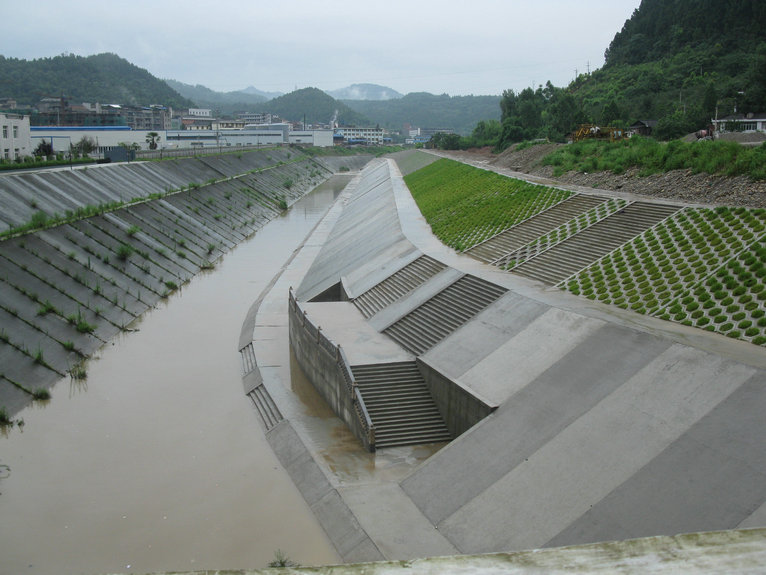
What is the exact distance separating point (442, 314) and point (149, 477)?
30.4ft

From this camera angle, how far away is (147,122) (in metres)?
148

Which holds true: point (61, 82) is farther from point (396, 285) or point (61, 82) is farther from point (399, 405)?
point (399, 405)

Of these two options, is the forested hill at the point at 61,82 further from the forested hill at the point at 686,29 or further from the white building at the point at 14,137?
the forested hill at the point at 686,29

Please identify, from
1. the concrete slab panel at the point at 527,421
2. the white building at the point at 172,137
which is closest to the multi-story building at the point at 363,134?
the white building at the point at 172,137

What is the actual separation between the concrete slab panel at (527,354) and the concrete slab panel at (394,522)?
124 inches

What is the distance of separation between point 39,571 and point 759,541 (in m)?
11.6

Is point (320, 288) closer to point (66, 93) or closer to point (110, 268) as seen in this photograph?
point (110, 268)

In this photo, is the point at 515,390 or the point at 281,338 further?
the point at 281,338

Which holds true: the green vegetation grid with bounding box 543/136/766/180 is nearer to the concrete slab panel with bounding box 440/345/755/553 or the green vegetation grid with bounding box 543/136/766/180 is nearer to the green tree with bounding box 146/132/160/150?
the concrete slab panel with bounding box 440/345/755/553

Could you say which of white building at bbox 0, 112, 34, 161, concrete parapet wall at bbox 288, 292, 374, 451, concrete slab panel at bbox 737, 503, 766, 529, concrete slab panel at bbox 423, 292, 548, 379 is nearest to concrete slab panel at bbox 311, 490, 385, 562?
concrete parapet wall at bbox 288, 292, 374, 451

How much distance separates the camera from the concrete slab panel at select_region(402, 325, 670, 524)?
13.3 m

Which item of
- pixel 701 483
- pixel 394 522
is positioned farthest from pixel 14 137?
pixel 701 483

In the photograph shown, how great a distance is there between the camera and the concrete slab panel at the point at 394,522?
1193 cm

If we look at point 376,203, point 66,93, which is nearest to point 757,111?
point 376,203
